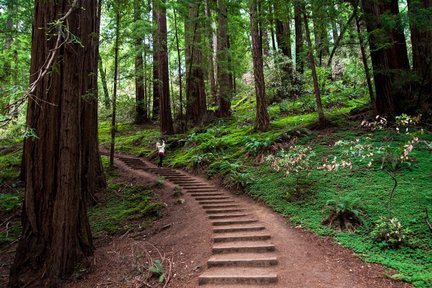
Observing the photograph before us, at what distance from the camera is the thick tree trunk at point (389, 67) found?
9.93 metres

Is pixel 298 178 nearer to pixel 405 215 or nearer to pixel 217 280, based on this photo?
pixel 405 215

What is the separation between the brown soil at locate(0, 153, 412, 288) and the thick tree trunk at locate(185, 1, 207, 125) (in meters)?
9.90

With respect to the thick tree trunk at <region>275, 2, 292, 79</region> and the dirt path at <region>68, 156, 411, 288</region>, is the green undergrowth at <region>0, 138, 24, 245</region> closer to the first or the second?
the dirt path at <region>68, 156, 411, 288</region>

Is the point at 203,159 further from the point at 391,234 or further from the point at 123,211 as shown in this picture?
the point at 391,234

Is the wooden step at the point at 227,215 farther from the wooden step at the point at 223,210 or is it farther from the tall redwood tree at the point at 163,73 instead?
the tall redwood tree at the point at 163,73

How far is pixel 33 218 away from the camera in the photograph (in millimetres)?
5711

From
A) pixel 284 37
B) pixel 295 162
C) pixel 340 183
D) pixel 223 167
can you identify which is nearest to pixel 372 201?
pixel 340 183

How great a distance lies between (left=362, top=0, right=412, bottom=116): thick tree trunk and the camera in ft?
32.6

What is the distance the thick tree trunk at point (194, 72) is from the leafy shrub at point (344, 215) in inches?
448

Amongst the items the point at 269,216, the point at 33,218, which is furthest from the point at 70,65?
the point at 269,216

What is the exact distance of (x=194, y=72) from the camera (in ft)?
56.3

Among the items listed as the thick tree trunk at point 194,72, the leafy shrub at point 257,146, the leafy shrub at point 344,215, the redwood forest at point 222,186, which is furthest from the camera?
the thick tree trunk at point 194,72

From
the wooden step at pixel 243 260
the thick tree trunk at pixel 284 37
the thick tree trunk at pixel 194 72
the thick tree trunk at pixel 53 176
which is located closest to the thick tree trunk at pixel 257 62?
the thick tree trunk at pixel 284 37

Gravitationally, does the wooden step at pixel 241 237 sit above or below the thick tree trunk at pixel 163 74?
below
